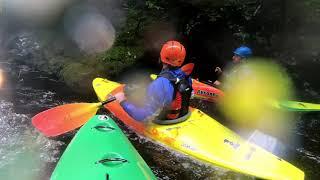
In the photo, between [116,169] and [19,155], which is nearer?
[116,169]

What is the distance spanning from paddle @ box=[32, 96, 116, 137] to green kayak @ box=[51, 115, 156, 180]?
755 millimetres

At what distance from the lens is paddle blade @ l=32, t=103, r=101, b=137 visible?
A: 5.77 metres

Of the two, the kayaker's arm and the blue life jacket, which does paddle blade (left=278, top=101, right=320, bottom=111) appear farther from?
the kayaker's arm

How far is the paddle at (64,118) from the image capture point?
18.9 feet

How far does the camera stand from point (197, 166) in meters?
5.61

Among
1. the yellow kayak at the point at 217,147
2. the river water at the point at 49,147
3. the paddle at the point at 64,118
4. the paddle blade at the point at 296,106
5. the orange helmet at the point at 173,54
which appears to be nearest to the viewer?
the yellow kayak at the point at 217,147

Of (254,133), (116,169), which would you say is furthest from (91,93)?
(116,169)

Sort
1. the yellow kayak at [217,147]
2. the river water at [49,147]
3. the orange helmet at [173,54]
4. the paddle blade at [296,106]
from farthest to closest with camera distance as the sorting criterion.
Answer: the paddle blade at [296,106] < the river water at [49,147] < the orange helmet at [173,54] < the yellow kayak at [217,147]

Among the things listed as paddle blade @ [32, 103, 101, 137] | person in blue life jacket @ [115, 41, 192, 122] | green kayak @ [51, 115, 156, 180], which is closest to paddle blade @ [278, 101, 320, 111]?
person in blue life jacket @ [115, 41, 192, 122]

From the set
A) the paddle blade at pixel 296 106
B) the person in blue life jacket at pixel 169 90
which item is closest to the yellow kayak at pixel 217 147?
the person in blue life jacket at pixel 169 90

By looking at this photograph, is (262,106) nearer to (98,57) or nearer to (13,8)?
(98,57)

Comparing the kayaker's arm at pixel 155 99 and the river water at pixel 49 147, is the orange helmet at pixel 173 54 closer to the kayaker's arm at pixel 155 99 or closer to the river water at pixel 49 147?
the kayaker's arm at pixel 155 99

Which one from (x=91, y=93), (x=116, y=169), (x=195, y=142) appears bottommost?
(x=91, y=93)

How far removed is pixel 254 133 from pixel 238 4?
11.4 ft
